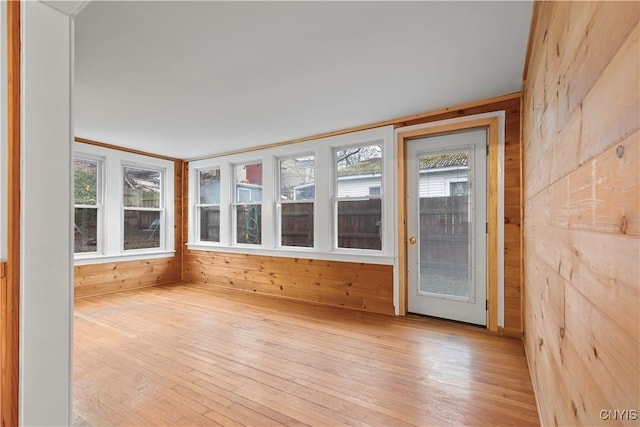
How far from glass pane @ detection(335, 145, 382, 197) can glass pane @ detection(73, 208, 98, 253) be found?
384cm

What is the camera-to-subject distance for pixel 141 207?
5.41 metres

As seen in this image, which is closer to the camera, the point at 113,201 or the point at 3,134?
the point at 3,134

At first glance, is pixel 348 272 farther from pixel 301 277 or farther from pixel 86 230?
pixel 86 230

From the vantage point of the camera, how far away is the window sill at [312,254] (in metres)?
3.84

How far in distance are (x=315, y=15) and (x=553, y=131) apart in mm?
1395

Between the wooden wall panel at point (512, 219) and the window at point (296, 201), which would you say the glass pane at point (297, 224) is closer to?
the window at point (296, 201)

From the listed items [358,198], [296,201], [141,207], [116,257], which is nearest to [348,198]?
[358,198]

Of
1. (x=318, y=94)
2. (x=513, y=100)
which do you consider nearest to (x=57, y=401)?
(x=318, y=94)

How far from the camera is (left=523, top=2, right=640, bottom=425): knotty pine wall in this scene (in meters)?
0.58

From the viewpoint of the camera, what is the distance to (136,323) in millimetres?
3500

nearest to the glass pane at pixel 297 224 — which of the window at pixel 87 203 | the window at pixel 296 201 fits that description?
the window at pixel 296 201

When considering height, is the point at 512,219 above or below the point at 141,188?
below

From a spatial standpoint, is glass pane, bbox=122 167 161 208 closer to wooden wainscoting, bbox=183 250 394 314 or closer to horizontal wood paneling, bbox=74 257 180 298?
horizontal wood paneling, bbox=74 257 180 298

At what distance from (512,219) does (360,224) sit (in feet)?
5.65
